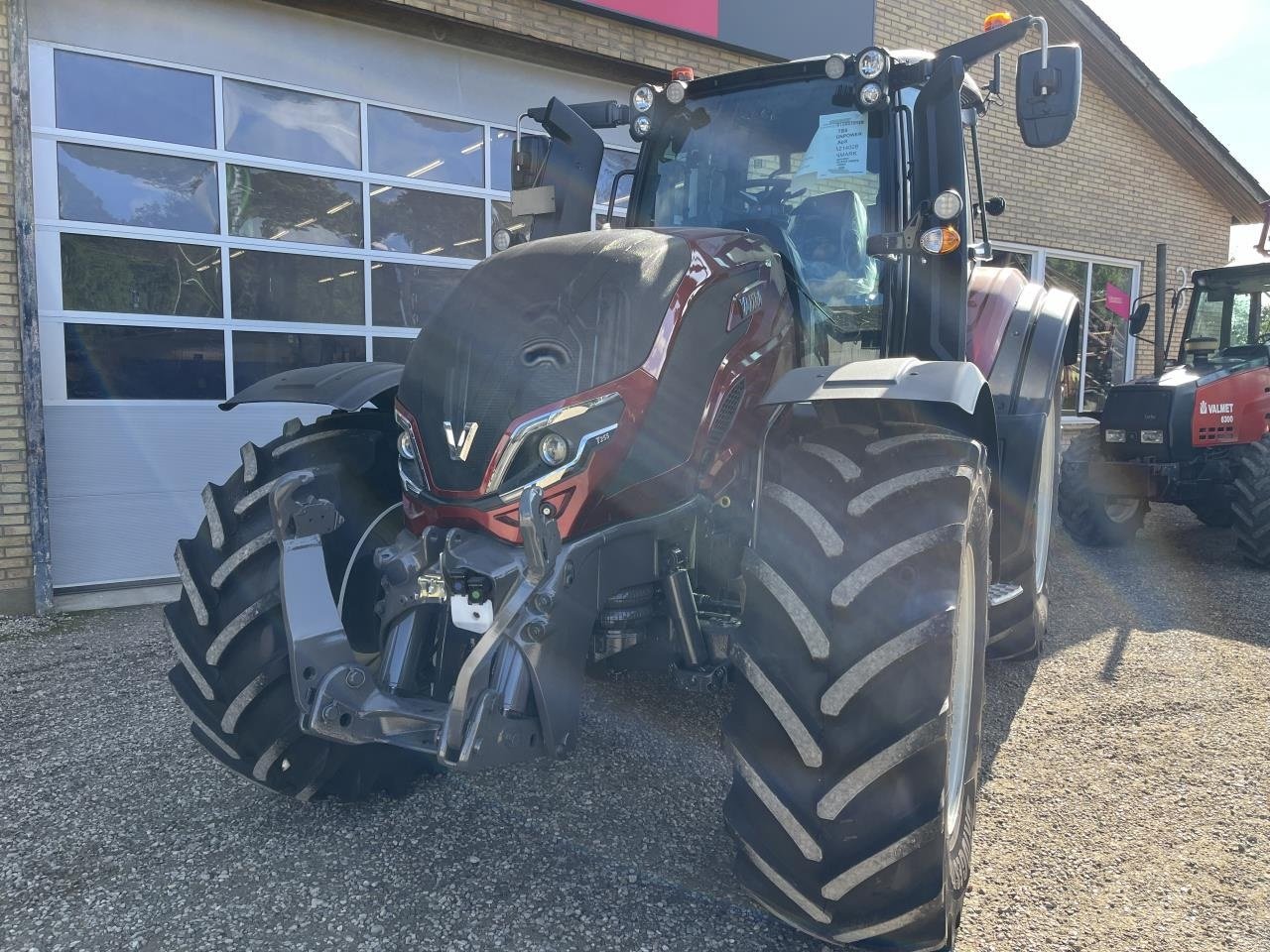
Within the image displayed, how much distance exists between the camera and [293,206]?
6074mm

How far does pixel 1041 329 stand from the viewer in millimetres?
4090

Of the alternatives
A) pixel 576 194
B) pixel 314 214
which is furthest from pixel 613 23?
pixel 576 194

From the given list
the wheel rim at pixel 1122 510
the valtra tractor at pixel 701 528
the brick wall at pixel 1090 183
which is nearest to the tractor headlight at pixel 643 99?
the valtra tractor at pixel 701 528

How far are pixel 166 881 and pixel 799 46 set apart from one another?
8.21 meters

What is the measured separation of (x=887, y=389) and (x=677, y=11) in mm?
6288

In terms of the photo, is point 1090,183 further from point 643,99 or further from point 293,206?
point 643,99

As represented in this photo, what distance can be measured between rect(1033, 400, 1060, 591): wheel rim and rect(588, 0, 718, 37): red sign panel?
4591 mm

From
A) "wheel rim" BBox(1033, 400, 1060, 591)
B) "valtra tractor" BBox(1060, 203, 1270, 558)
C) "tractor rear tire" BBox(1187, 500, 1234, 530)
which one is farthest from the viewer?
"tractor rear tire" BBox(1187, 500, 1234, 530)

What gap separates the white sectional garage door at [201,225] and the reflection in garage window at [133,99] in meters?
0.01

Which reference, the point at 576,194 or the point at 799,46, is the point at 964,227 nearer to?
the point at 576,194

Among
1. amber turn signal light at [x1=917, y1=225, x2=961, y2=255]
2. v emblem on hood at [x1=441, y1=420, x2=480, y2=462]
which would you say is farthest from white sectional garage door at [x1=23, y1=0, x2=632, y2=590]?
amber turn signal light at [x1=917, y1=225, x2=961, y2=255]

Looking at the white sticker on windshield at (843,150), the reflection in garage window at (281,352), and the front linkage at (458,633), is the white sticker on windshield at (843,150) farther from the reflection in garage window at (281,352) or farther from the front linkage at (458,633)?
the reflection in garage window at (281,352)

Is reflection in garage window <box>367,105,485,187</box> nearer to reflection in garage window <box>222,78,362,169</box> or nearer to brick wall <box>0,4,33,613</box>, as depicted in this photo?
reflection in garage window <box>222,78,362,169</box>

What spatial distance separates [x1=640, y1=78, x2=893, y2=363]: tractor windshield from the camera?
10.0ft
